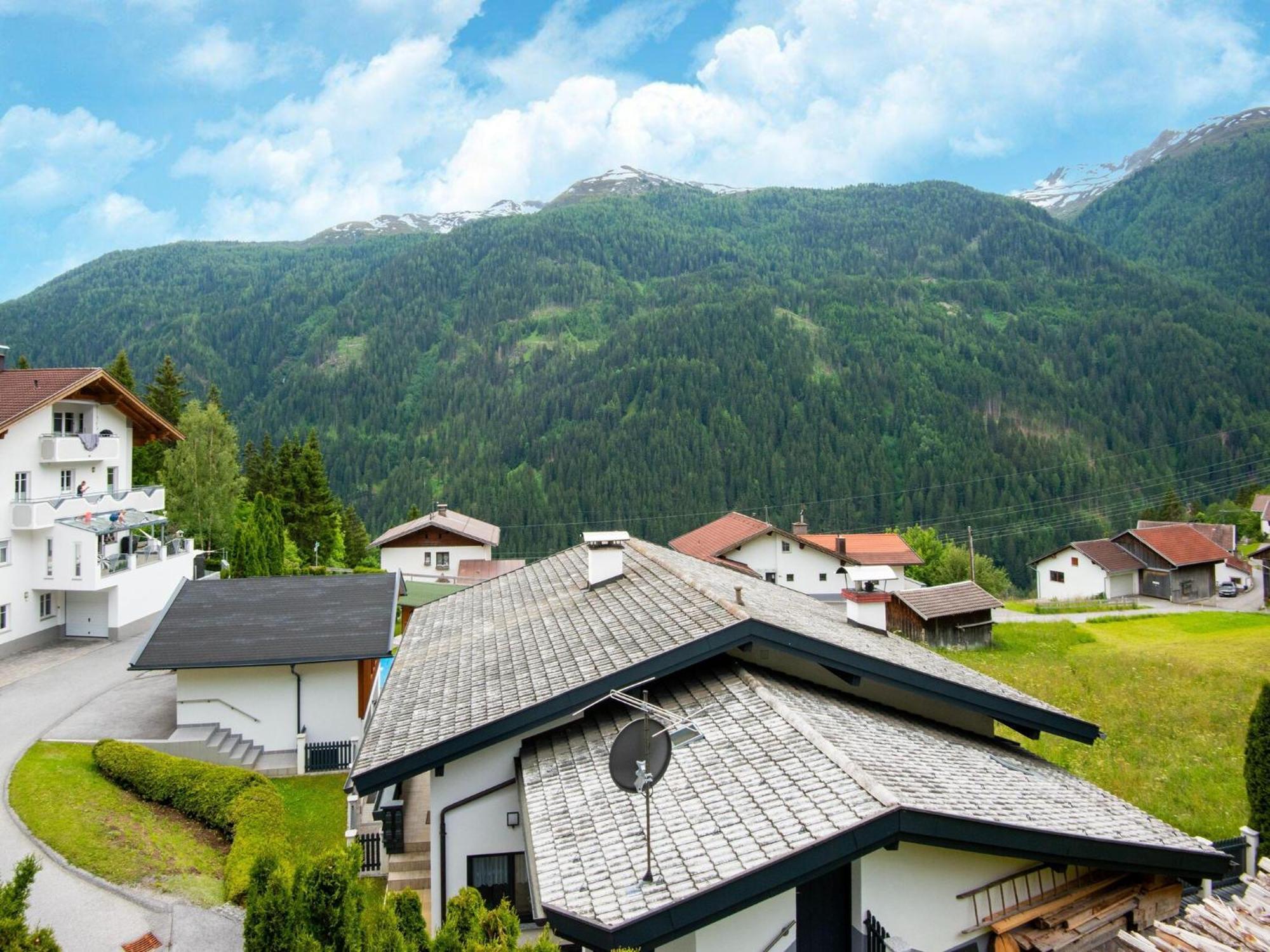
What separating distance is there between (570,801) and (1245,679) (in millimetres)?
26170

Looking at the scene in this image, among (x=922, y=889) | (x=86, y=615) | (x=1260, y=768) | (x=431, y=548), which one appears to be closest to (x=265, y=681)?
(x=86, y=615)

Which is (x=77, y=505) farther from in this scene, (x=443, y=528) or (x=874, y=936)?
(x=874, y=936)

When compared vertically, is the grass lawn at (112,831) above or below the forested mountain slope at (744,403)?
below

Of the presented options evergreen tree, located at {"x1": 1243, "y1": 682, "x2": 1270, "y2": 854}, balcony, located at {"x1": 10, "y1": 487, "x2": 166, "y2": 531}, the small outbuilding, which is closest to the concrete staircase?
balcony, located at {"x1": 10, "y1": 487, "x2": 166, "y2": 531}

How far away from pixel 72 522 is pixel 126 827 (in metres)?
18.2

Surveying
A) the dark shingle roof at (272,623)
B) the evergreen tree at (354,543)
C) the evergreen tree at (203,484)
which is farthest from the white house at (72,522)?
the evergreen tree at (354,543)

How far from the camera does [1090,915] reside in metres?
7.34

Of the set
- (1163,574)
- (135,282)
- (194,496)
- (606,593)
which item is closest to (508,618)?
(606,593)

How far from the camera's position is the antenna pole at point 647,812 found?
20.1ft

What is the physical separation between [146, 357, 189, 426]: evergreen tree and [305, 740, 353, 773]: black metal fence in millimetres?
42469

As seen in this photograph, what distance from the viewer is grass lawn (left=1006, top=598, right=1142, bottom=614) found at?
4500 cm

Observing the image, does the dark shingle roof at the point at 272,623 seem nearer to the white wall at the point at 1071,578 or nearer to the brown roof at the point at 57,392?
the brown roof at the point at 57,392

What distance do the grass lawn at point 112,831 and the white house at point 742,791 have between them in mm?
3149

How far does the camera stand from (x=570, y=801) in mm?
7754
